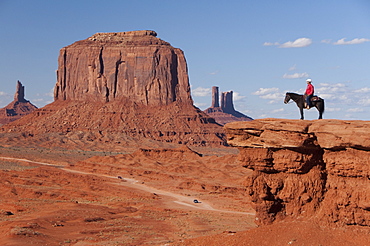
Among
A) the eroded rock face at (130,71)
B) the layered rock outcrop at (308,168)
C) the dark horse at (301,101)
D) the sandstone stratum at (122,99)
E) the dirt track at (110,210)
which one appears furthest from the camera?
the eroded rock face at (130,71)

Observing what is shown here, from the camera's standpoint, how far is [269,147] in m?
18.5

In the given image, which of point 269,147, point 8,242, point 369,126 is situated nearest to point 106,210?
point 8,242

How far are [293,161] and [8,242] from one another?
13197mm

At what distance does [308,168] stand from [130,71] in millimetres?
124467

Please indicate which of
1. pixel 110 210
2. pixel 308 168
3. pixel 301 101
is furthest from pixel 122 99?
pixel 308 168

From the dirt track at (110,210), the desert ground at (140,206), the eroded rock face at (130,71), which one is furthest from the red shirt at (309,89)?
the eroded rock face at (130,71)

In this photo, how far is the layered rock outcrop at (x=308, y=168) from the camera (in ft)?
55.5

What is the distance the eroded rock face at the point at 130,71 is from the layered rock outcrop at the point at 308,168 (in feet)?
391

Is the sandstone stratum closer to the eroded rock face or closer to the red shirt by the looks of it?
the eroded rock face

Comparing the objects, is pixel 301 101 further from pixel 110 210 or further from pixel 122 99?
pixel 122 99

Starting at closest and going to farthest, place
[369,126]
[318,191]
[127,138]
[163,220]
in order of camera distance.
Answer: [369,126] → [318,191] → [163,220] → [127,138]

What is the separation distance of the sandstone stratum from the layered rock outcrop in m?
103

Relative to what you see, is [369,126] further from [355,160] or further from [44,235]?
[44,235]

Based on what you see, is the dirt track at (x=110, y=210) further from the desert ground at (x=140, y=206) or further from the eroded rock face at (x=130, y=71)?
the eroded rock face at (x=130, y=71)
